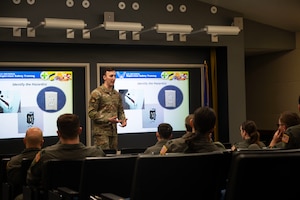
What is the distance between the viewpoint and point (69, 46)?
8.49 metres

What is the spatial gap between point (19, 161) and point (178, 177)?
177 cm

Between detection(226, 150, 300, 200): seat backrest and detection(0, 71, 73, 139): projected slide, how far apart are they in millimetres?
6168

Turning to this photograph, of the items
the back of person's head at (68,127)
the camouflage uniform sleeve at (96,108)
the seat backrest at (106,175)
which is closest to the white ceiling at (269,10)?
the camouflage uniform sleeve at (96,108)

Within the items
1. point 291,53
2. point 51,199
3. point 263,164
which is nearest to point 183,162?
point 263,164

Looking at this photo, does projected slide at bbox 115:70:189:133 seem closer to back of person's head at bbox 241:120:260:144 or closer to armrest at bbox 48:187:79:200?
back of person's head at bbox 241:120:260:144

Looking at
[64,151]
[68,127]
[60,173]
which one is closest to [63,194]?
[60,173]

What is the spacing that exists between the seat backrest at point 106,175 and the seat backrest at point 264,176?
40.1 inches

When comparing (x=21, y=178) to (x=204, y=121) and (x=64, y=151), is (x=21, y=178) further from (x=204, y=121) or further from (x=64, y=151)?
(x=204, y=121)

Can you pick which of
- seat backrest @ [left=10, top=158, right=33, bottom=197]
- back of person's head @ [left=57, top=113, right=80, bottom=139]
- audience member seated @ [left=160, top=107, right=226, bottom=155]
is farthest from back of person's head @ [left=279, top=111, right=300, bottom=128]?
seat backrest @ [left=10, top=158, right=33, bottom=197]

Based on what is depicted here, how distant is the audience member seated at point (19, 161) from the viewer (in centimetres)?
411

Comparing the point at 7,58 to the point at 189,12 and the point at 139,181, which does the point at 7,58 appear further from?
the point at 139,181

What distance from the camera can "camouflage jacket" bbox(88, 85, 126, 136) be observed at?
22.6ft

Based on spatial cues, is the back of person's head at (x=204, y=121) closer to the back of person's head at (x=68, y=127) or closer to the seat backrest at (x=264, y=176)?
the back of person's head at (x=68, y=127)

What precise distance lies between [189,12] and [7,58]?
3.05 m
